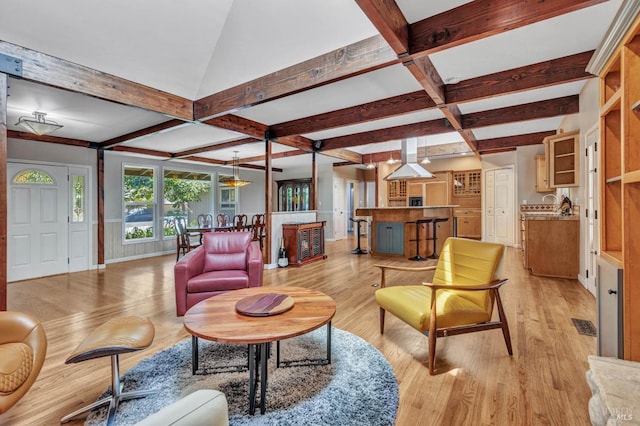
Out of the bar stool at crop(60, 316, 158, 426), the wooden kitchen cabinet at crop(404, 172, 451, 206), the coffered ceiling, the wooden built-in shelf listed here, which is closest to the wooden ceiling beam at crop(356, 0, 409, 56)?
the coffered ceiling

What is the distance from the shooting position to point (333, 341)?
2510 millimetres

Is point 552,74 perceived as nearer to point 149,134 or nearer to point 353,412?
point 353,412

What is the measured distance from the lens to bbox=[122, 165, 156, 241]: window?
6.98 metres

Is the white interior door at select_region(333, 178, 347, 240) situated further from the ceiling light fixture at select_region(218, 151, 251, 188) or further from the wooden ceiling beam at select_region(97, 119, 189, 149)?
the wooden ceiling beam at select_region(97, 119, 189, 149)

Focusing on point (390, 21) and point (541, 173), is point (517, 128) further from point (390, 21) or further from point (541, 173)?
point (390, 21)

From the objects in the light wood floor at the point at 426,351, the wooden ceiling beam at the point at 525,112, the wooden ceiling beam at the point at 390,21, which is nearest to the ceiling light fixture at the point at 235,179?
the light wood floor at the point at 426,351

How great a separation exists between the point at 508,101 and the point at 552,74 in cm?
136

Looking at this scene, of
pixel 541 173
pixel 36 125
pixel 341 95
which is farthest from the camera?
pixel 541 173

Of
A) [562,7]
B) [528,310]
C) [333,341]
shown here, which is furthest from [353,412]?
A: [562,7]

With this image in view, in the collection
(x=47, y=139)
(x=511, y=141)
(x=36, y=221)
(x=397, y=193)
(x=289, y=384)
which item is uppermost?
(x=511, y=141)

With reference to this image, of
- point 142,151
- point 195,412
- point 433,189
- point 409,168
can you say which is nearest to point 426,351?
point 195,412

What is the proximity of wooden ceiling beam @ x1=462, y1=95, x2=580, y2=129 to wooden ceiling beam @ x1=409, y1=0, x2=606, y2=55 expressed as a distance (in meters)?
3.03

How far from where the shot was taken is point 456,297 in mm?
2342

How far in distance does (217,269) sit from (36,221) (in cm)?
424
